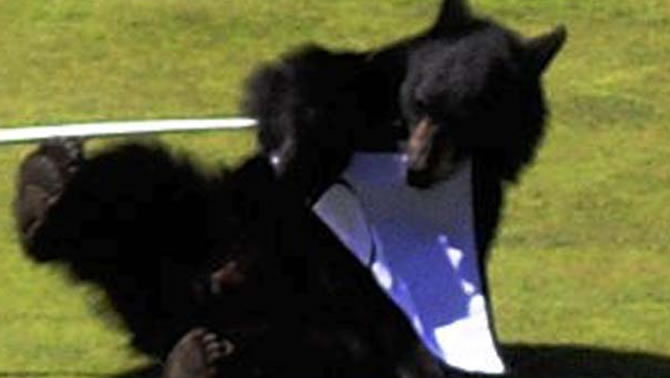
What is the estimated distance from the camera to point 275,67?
5.22 metres

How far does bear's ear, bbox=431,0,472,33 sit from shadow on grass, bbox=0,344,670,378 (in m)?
0.66

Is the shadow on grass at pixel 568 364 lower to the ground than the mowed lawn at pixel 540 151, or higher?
higher

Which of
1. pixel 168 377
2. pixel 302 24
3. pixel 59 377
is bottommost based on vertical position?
pixel 302 24

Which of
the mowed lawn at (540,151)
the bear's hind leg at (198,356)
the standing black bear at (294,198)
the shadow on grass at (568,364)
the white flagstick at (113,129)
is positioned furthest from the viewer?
the white flagstick at (113,129)

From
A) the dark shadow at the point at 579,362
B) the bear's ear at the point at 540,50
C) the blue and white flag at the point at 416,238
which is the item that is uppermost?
the bear's ear at the point at 540,50

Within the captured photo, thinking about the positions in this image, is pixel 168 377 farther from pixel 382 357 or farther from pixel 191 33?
pixel 191 33

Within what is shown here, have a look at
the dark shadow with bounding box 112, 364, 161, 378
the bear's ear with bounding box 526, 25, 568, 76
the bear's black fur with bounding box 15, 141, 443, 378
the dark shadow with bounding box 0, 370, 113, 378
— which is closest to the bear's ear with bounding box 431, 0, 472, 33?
the bear's ear with bounding box 526, 25, 568, 76

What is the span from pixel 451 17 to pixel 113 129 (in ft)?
3.31

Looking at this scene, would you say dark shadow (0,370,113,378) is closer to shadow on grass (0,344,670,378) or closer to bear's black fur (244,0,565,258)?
shadow on grass (0,344,670,378)

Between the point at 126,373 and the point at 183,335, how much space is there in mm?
373

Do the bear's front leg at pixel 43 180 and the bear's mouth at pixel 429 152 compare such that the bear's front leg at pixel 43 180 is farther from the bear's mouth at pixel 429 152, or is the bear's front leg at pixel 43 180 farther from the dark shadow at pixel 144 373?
the bear's mouth at pixel 429 152

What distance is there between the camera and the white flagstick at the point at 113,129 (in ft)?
19.4

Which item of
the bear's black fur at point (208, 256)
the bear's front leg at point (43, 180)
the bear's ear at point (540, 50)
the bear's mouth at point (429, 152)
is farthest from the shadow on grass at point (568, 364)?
the bear's ear at point (540, 50)

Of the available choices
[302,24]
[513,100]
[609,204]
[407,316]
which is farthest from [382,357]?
[302,24]
